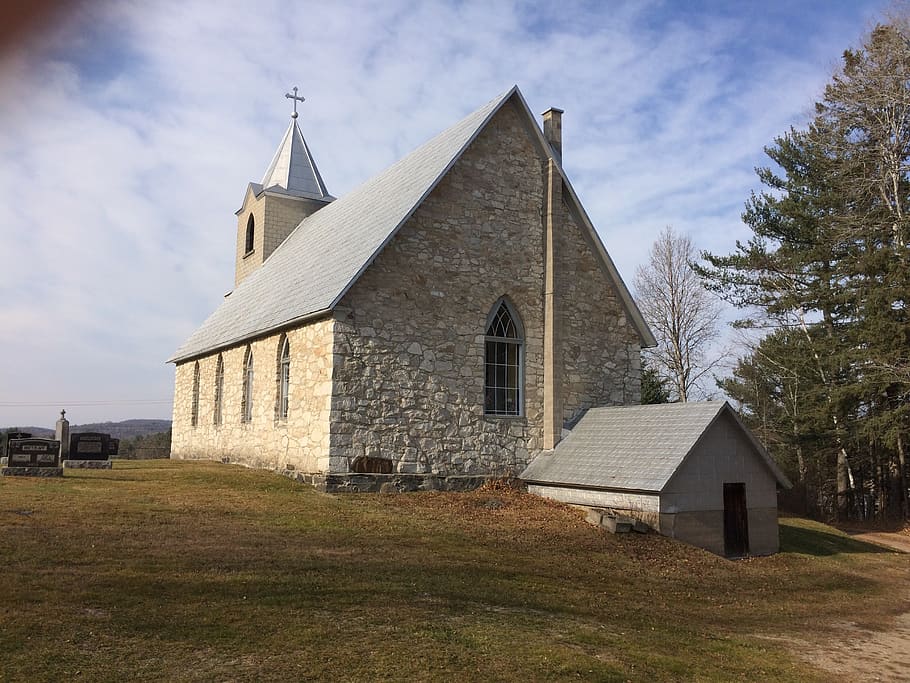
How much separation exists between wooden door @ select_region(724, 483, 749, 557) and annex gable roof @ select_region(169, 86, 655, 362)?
5.79 meters

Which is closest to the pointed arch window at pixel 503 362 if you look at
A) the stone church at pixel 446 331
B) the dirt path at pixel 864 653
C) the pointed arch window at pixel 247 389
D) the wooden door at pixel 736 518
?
the stone church at pixel 446 331

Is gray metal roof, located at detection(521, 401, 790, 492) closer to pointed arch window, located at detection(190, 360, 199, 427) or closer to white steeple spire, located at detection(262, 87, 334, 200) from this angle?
pointed arch window, located at detection(190, 360, 199, 427)

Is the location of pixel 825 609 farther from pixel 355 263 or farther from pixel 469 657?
pixel 355 263

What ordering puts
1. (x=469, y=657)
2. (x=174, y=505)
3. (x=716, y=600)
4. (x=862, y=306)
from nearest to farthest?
(x=469, y=657) → (x=716, y=600) → (x=174, y=505) → (x=862, y=306)

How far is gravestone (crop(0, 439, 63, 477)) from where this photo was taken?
54.9 ft

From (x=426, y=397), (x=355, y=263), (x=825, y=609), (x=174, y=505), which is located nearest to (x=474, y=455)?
(x=426, y=397)

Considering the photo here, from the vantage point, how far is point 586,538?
14.0m

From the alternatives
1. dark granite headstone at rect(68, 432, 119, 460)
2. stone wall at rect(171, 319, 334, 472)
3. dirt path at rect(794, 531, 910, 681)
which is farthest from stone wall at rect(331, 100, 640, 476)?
dirt path at rect(794, 531, 910, 681)

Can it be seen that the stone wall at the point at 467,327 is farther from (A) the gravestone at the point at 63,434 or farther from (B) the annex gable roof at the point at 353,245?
(A) the gravestone at the point at 63,434

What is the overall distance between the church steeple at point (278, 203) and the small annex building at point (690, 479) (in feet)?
58.1

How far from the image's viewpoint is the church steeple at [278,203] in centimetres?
3019

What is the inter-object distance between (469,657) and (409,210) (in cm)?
1151

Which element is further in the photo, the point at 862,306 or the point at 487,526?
the point at 862,306

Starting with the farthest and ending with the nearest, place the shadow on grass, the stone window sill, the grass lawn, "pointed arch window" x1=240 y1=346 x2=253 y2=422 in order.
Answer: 1. "pointed arch window" x1=240 y1=346 x2=253 y2=422
2. the stone window sill
3. the shadow on grass
4. the grass lawn
